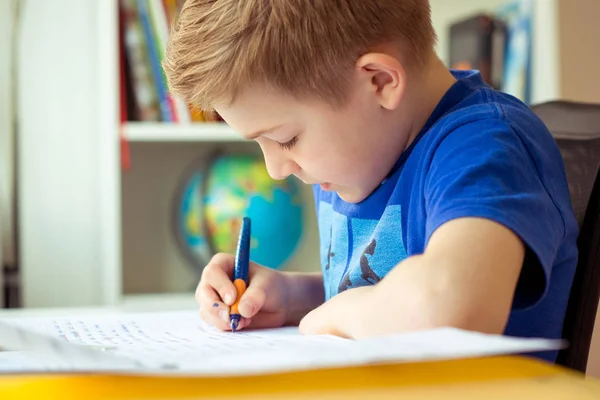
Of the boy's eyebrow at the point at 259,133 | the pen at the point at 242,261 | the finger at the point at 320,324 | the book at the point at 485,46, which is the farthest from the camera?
the book at the point at 485,46

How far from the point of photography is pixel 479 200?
0.58 metres

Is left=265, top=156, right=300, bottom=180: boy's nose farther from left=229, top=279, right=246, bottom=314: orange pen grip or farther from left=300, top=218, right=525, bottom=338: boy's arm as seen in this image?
left=300, top=218, right=525, bottom=338: boy's arm

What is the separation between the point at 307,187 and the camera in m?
2.18

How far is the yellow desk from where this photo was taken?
0.36 m

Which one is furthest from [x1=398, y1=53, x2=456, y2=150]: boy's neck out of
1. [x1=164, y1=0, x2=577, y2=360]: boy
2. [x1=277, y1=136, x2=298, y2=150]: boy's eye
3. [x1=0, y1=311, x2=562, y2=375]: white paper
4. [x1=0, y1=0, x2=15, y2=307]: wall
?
[x1=0, y1=0, x2=15, y2=307]: wall

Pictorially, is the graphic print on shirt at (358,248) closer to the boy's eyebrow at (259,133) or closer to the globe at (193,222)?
the boy's eyebrow at (259,133)

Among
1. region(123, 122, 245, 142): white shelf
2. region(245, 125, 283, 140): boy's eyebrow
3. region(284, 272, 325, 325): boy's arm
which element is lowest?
region(284, 272, 325, 325): boy's arm

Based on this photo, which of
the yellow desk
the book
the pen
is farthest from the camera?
the book

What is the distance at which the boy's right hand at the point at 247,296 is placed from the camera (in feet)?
2.74

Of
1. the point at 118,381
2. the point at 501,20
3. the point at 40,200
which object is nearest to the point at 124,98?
the point at 40,200

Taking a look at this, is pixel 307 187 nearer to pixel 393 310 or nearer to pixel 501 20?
pixel 501 20

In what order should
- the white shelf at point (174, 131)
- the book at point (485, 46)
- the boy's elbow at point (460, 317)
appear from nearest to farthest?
the boy's elbow at point (460, 317) < the white shelf at point (174, 131) < the book at point (485, 46)

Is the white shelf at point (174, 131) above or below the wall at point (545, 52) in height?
below

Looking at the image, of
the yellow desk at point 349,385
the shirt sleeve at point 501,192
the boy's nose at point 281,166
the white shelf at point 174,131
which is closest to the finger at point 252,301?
the boy's nose at point 281,166
